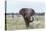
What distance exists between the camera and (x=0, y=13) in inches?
44.0

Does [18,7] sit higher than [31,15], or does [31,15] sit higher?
[18,7]

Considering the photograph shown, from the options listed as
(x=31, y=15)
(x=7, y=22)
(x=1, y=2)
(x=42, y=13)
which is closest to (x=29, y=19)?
(x=31, y=15)

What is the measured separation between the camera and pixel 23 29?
1.14m

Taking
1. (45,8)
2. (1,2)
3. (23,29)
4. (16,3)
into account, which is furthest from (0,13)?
(45,8)

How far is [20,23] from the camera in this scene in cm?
114

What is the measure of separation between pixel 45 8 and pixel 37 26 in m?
0.28

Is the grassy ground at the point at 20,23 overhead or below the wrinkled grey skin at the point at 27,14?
below

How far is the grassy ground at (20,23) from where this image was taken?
113 centimetres

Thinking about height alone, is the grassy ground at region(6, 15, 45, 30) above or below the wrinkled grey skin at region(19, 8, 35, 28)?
below

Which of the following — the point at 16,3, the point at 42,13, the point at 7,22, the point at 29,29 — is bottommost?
the point at 29,29

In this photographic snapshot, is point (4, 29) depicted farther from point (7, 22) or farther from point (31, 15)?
point (31, 15)

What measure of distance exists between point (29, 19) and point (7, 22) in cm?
31

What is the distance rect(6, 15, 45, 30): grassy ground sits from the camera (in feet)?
3.70

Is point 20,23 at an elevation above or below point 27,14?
below
